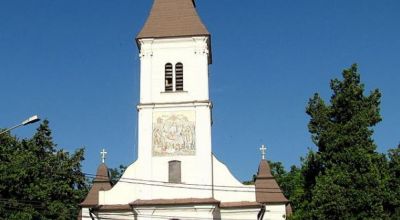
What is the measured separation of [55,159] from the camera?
51.6 m

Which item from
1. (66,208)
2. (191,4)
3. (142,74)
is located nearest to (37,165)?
(66,208)

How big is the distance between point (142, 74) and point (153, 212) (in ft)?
27.6

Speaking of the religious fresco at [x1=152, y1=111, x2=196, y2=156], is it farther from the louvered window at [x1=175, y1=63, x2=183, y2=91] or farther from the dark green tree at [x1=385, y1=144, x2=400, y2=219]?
the dark green tree at [x1=385, y1=144, x2=400, y2=219]

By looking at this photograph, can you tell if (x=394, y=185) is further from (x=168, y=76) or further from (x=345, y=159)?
(x=168, y=76)

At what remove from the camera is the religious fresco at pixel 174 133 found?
125ft

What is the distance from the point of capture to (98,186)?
43.0 m

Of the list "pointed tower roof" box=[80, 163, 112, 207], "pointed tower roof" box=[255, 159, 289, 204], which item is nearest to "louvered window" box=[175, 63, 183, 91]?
"pointed tower roof" box=[255, 159, 289, 204]

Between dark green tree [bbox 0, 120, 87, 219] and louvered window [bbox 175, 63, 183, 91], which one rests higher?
louvered window [bbox 175, 63, 183, 91]

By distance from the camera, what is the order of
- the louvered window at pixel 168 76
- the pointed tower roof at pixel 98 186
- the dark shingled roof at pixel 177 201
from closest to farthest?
the dark shingled roof at pixel 177 201, the louvered window at pixel 168 76, the pointed tower roof at pixel 98 186

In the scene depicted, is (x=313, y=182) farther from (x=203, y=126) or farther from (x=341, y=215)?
(x=203, y=126)

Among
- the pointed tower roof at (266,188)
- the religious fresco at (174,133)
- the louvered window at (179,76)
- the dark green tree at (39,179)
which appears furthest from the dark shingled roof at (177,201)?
the dark green tree at (39,179)

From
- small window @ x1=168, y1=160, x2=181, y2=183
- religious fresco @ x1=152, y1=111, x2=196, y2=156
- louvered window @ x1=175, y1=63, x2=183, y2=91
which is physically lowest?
small window @ x1=168, y1=160, x2=181, y2=183

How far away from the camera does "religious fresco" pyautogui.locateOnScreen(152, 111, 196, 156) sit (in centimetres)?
3806

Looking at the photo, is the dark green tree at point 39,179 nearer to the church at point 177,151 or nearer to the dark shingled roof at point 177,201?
the church at point 177,151
